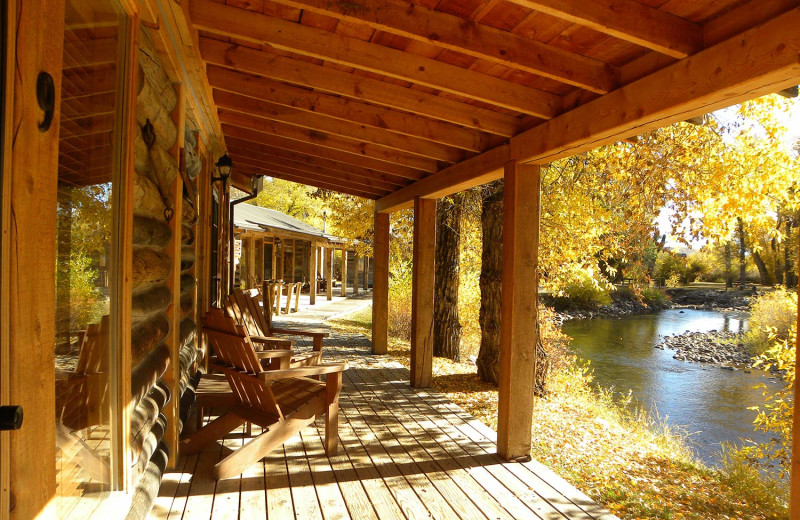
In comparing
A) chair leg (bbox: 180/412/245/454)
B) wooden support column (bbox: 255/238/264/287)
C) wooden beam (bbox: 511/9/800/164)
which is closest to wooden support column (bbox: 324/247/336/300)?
wooden support column (bbox: 255/238/264/287)

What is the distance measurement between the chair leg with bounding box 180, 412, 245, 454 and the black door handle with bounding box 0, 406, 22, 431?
231cm

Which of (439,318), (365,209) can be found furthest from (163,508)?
(365,209)

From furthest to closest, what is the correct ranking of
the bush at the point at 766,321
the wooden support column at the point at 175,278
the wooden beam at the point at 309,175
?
1. the bush at the point at 766,321
2. the wooden beam at the point at 309,175
3. the wooden support column at the point at 175,278

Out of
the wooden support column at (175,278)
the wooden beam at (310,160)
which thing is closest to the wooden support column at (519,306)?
the wooden support column at (175,278)

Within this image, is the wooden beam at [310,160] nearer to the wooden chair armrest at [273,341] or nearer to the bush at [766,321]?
the wooden chair armrest at [273,341]

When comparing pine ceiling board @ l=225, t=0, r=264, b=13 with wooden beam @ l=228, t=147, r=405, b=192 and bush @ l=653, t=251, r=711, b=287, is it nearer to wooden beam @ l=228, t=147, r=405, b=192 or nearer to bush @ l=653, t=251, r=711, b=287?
wooden beam @ l=228, t=147, r=405, b=192

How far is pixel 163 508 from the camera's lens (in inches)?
100

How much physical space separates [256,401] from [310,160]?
3.28 metres

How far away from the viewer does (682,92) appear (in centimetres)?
223

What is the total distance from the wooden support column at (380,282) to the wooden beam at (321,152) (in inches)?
77.4

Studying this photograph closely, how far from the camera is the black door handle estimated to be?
963mm

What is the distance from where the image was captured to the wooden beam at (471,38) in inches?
91.0

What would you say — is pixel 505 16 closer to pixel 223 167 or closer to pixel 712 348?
pixel 223 167

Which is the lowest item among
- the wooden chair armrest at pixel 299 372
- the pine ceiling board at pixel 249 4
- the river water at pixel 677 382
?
the river water at pixel 677 382
